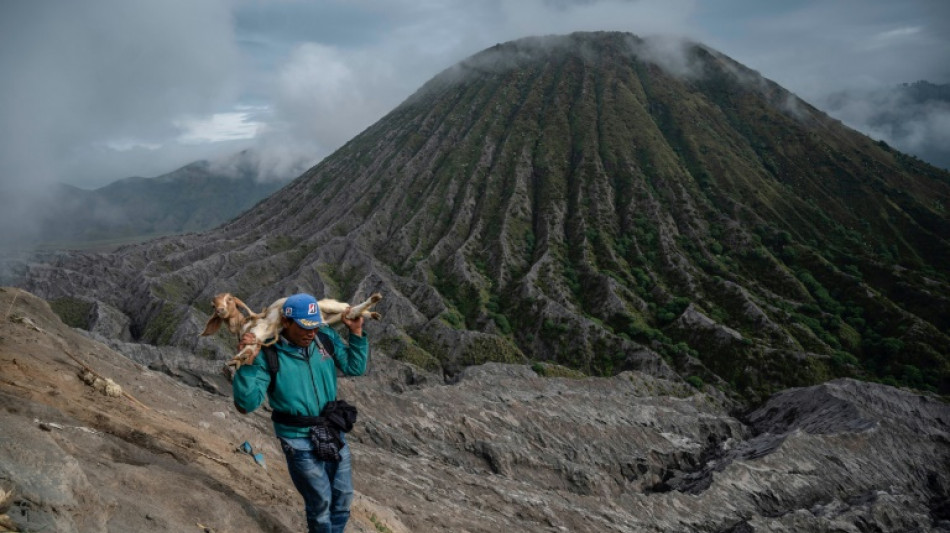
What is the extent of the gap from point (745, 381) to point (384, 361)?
44044 mm

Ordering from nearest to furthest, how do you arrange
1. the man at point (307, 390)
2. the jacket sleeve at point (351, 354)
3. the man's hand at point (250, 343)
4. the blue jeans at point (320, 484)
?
the man's hand at point (250, 343)
the man at point (307, 390)
the blue jeans at point (320, 484)
the jacket sleeve at point (351, 354)

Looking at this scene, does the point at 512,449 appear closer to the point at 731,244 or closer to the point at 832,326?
the point at 832,326

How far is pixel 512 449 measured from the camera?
30562mm

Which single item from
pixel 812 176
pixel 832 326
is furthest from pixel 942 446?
pixel 812 176

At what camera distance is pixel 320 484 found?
6.63m

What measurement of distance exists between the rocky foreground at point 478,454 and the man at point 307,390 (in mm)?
1613

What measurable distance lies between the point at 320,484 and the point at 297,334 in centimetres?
208

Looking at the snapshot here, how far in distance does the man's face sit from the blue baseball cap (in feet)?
0.27

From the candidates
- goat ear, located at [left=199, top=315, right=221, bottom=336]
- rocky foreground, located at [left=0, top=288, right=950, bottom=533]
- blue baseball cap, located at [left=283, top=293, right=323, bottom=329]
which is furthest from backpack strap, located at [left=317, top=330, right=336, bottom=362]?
rocky foreground, located at [left=0, top=288, right=950, bottom=533]

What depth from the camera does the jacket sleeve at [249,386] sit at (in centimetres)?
580

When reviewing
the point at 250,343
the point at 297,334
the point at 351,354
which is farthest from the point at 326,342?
the point at 250,343

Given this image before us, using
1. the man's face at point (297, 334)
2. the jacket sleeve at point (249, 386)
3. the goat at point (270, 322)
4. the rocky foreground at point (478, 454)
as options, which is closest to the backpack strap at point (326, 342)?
the goat at point (270, 322)

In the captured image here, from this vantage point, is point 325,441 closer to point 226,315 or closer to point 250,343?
point 250,343

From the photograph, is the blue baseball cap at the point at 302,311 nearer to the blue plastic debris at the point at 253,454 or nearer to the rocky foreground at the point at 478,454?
the rocky foreground at the point at 478,454
